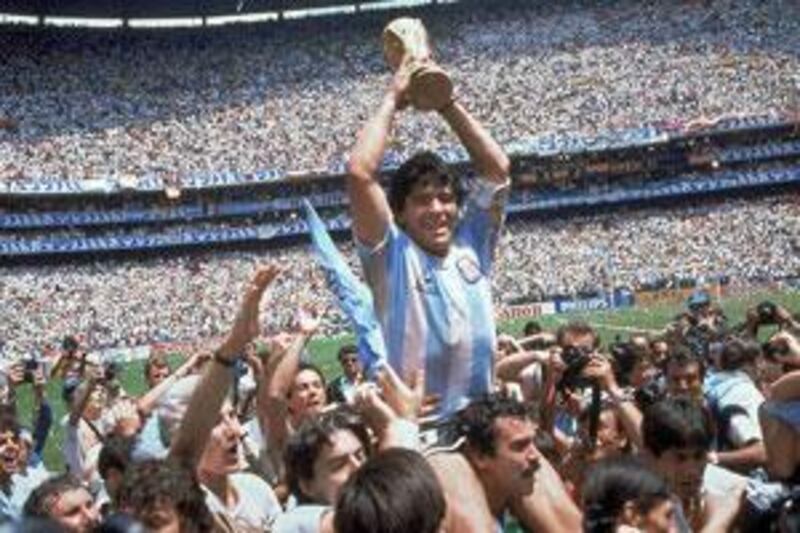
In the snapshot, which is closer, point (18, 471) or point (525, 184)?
point (18, 471)

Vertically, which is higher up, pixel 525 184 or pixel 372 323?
pixel 525 184

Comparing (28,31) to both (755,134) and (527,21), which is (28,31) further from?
(755,134)

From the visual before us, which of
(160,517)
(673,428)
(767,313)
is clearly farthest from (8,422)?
(767,313)

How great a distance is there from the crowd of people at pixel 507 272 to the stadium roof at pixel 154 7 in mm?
12121

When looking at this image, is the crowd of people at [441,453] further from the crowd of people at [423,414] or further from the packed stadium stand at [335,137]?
the packed stadium stand at [335,137]

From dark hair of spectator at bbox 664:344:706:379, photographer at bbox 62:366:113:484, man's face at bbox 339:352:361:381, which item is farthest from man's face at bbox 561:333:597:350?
photographer at bbox 62:366:113:484

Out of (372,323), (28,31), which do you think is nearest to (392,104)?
(372,323)

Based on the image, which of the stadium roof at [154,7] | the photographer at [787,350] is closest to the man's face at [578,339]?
the photographer at [787,350]

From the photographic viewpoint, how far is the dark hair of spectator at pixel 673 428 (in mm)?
4582

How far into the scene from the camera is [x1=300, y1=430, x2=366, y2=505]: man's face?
155 inches

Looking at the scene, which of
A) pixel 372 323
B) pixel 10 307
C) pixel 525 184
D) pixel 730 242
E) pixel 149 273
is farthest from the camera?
pixel 525 184

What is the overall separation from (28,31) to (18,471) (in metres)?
55.6

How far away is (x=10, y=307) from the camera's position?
154ft

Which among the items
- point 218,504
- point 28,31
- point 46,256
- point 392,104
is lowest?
point 218,504
